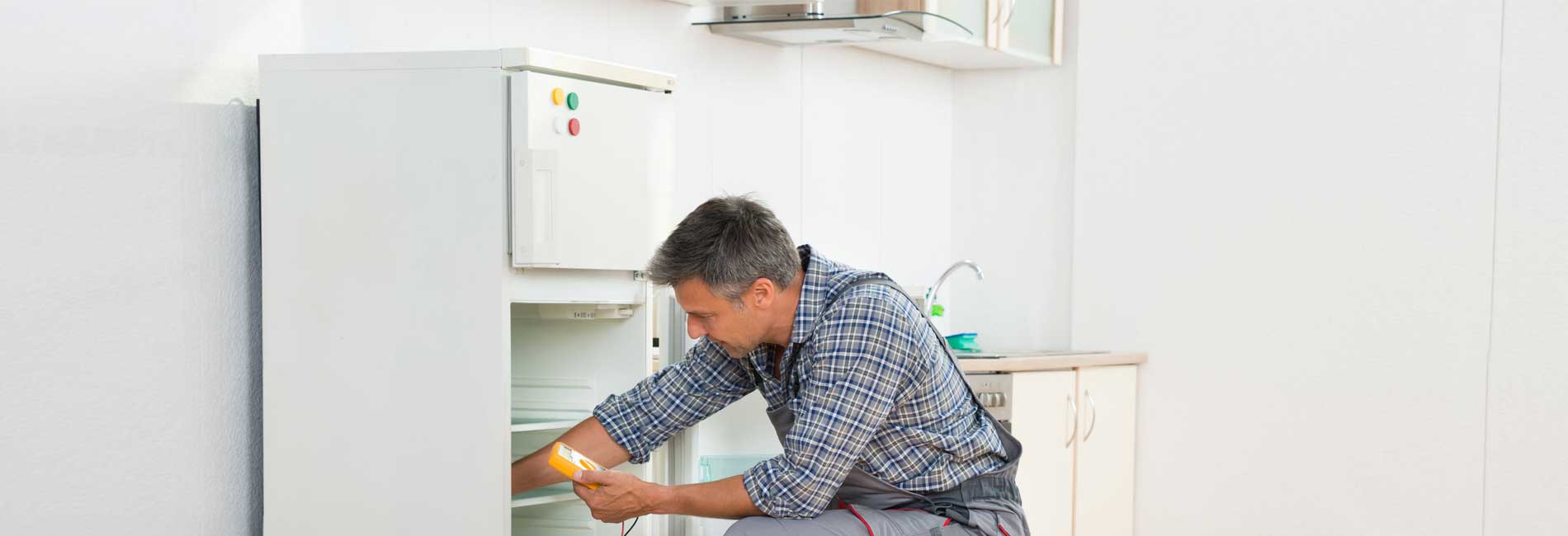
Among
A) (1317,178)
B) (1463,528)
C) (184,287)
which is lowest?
(1463,528)

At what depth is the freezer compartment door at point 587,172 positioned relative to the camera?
2309mm

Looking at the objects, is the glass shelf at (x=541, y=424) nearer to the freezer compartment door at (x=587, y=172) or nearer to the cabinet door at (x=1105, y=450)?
the freezer compartment door at (x=587, y=172)

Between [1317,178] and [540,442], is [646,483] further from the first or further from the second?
[1317,178]

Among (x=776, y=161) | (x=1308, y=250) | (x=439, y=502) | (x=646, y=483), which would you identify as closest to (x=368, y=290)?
(x=439, y=502)

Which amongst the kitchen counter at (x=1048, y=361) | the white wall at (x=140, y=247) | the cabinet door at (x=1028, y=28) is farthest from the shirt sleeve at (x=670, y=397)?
the cabinet door at (x=1028, y=28)

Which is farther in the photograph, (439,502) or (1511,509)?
(1511,509)

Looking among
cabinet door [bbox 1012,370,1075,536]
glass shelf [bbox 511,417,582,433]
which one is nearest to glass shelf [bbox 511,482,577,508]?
glass shelf [bbox 511,417,582,433]

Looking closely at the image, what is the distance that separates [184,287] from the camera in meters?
2.38

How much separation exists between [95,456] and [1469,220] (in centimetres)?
348

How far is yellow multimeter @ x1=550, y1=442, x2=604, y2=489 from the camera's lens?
225 cm

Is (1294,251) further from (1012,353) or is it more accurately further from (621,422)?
(621,422)

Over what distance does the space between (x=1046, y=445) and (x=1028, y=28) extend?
135 cm

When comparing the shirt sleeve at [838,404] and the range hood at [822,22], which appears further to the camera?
the range hood at [822,22]

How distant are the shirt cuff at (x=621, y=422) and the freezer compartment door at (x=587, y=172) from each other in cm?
24
